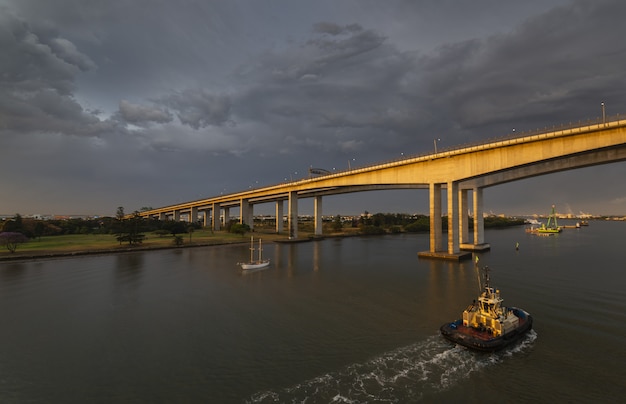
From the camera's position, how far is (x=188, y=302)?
3053cm

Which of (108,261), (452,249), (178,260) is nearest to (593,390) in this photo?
(452,249)

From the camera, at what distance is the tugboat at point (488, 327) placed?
1975 cm

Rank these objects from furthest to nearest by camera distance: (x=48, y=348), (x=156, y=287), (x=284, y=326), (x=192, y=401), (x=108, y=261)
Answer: (x=108, y=261) → (x=156, y=287) → (x=284, y=326) → (x=48, y=348) → (x=192, y=401)

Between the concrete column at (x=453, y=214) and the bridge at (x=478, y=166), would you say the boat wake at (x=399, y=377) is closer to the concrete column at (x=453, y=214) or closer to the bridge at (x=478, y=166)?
the bridge at (x=478, y=166)

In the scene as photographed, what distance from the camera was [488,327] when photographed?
21094 millimetres

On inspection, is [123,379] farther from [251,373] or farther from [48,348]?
[48,348]

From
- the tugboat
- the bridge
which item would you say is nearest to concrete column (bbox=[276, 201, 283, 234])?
the bridge

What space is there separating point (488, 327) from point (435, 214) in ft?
130

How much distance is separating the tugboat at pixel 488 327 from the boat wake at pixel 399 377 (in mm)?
552

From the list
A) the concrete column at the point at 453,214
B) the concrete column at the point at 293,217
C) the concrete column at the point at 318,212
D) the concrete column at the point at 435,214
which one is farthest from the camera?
the concrete column at the point at 318,212

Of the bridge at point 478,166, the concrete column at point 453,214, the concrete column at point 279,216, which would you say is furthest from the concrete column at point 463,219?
the concrete column at point 279,216

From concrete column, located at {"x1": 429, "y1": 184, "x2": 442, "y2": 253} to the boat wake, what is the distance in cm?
3944

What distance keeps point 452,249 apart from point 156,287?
48.4 m

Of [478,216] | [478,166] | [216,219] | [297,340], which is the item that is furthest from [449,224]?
[216,219]
